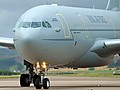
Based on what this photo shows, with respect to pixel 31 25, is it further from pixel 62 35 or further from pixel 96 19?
pixel 96 19

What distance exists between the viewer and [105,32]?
48.1 m

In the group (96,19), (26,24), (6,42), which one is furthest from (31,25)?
(96,19)

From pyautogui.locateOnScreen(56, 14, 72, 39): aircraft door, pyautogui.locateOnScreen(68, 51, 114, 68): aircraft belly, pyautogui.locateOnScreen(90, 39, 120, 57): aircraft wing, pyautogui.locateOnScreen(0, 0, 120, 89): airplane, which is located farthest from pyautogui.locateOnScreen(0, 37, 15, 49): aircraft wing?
pyautogui.locateOnScreen(90, 39, 120, 57): aircraft wing

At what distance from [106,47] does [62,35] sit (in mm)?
5232

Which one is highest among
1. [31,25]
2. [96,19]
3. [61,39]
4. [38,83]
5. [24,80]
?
[96,19]

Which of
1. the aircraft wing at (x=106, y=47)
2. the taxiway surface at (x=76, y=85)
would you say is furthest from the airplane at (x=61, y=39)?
the taxiway surface at (x=76, y=85)

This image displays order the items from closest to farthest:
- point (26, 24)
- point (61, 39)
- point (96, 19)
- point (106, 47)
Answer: point (26, 24) < point (61, 39) < point (106, 47) < point (96, 19)

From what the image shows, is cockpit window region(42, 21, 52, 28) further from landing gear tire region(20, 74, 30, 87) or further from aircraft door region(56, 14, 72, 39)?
landing gear tire region(20, 74, 30, 87)

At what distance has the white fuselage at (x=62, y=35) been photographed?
132 ft

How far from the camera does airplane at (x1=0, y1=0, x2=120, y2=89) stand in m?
40.4

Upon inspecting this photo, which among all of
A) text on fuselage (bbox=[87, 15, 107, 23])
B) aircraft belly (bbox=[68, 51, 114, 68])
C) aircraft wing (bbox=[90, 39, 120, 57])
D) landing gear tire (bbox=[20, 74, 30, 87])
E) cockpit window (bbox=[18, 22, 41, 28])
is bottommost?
landing gear tire (bbox=[20, 74, 30, 87])

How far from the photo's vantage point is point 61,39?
137 ft

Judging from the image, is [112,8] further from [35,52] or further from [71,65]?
[35,52]

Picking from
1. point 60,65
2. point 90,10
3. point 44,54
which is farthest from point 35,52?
point 90,10
